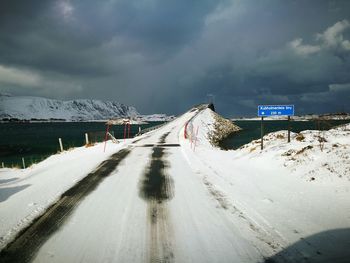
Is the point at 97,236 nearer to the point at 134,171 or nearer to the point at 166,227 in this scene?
the point at 166,227

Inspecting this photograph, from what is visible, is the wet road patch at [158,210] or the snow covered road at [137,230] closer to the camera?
the snow covered road at [137,230]

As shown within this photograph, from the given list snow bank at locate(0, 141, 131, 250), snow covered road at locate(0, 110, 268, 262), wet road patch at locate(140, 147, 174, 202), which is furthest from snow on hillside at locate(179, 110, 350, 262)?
snow bank at locate(0, 141, 131, 250)

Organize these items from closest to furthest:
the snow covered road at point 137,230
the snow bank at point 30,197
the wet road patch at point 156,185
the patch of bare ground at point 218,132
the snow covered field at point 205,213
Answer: the snow covered road at point 137,230 < the snow covered field at point 205,213 < the snow bank at point 30,197 < the wet road patch at point 156,185 < the patch of bare ground at point 218,132

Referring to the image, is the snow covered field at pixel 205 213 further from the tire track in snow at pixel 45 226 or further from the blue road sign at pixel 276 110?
the blue road sign at pixel 276 110

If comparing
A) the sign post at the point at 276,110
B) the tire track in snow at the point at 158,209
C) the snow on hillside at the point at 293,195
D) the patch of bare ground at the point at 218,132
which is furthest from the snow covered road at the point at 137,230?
the patch of bare ground at the point at 218,132

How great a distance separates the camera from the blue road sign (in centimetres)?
1602

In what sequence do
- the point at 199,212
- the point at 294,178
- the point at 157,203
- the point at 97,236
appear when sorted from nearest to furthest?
the point at 97,236 → the point at 199,212 → the point at 157,203 → the point at 294,178

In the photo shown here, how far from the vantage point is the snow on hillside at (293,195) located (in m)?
5.39

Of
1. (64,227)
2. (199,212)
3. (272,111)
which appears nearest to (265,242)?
(199,212)

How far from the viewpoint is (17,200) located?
8.62 meters

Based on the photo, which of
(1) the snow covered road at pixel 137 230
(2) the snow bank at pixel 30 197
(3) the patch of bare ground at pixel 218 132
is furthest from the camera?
(3) the patch of bare ground at pixel 218 132

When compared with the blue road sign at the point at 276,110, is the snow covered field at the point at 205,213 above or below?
below

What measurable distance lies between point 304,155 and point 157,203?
6.94 m

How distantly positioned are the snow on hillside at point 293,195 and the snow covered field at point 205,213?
1.0 inches
